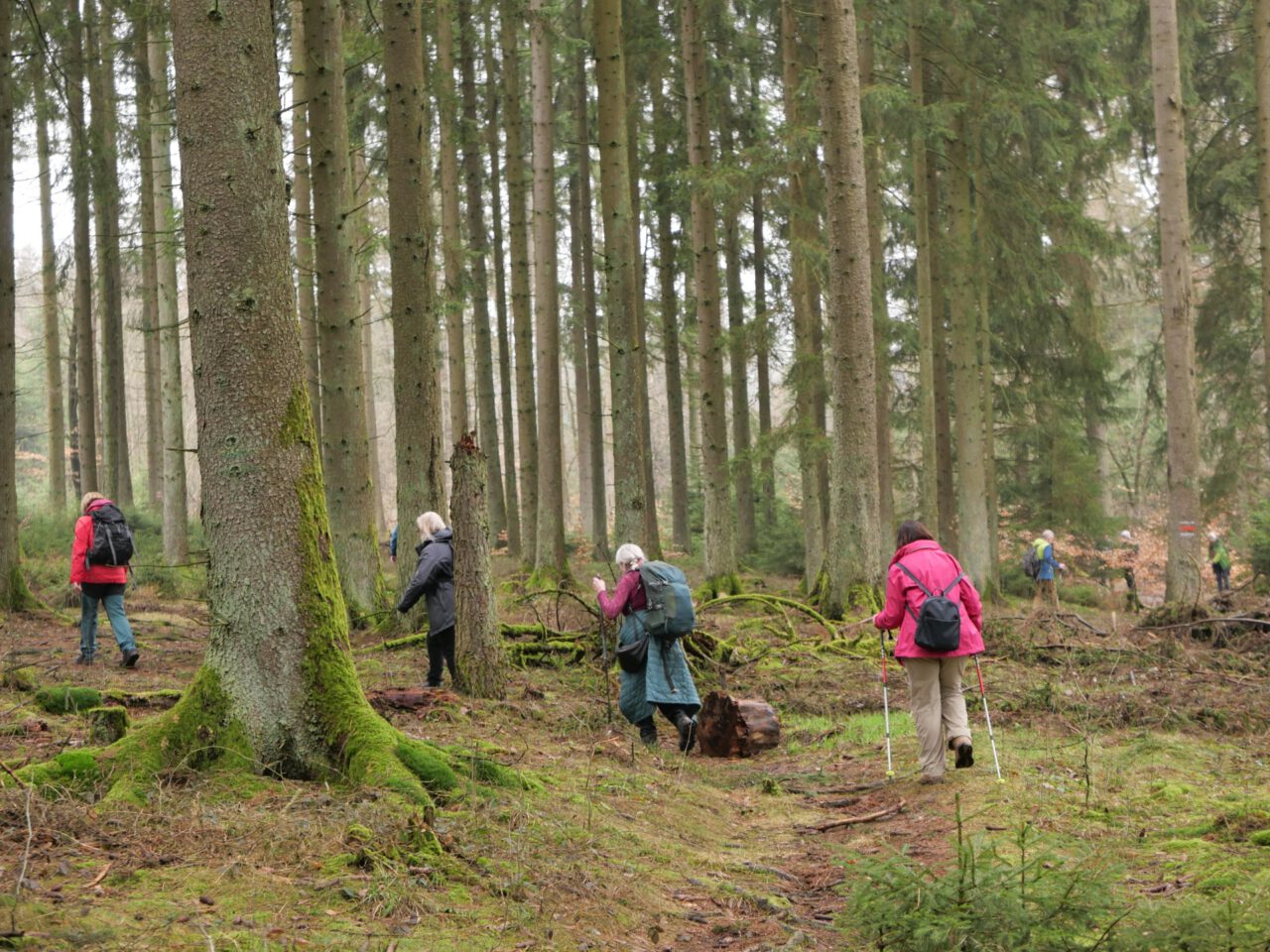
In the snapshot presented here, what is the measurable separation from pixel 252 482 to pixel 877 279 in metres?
16.2

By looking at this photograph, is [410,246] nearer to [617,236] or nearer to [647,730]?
[617,236]

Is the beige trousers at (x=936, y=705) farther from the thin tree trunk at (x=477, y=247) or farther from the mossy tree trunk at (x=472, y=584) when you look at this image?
the thin tree trunk at (x=477, y=247)

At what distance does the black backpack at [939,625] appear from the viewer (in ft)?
25.7

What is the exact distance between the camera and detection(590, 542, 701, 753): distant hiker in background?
373 inches

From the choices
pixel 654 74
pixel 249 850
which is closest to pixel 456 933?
pixel 249 850

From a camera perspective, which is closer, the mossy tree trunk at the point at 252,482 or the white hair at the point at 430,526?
the mossy tree trunk at the point at 252,482

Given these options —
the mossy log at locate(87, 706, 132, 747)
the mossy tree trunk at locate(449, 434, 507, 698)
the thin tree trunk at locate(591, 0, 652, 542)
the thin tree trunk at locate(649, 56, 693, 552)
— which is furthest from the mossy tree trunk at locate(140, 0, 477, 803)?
the thin tree trunk at locate(649, 56, 693, 552)

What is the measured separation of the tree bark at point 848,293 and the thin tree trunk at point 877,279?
398 centimetres

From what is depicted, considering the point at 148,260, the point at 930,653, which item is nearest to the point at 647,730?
the point at 930,653

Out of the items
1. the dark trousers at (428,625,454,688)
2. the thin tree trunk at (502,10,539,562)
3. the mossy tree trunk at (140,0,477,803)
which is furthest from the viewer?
the thin tree trunk at (502,10,539,562)

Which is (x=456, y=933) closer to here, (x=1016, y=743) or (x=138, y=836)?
(x=138, y=836)

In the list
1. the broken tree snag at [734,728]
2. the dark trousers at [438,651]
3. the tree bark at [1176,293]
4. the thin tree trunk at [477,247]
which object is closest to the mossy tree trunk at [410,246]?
the dark trousers at [438,651]

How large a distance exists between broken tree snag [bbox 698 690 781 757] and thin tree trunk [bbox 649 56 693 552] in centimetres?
1250

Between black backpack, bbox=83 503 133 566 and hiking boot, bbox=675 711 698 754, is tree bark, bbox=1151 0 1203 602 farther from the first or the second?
black backpack, bbox=83 503 133 566
